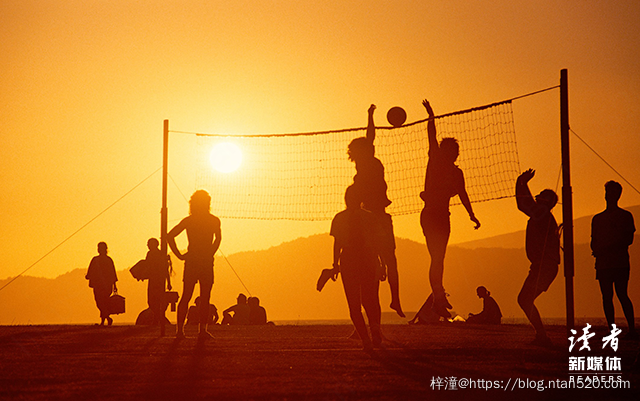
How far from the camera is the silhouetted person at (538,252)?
9.73m

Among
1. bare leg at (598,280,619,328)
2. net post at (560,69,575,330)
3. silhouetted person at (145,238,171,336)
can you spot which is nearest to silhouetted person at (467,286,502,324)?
bare leg at (598,280,619,328)

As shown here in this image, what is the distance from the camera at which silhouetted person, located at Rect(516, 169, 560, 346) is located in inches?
383

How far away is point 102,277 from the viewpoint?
Answer: 19609 millimetres

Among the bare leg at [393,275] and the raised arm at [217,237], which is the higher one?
the raised arm at [217,237]

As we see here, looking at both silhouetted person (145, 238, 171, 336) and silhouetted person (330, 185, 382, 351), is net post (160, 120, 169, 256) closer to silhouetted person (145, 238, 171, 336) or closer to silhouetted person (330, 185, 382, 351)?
silhouetted person (145, 238, 171, 336)

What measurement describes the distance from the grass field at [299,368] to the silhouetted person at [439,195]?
1328 millimetres

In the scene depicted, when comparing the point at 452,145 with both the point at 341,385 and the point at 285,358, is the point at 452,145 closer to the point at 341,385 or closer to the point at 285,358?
the point at 285,358

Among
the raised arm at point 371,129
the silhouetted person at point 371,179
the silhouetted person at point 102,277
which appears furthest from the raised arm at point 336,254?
the silhouetted person at point 102,277

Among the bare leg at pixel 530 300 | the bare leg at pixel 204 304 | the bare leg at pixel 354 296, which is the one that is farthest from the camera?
the bare leg at pixel 204 304

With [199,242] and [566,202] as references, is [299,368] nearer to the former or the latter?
[199,242]

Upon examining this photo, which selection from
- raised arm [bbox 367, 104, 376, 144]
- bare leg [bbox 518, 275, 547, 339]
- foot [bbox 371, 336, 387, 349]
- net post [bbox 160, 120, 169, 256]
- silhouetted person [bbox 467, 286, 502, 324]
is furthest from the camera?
silhouetted person [bbox 467, 286, 502, 324]

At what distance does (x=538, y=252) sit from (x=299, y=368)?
3.39m

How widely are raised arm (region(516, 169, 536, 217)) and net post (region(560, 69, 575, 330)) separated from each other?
0.68m

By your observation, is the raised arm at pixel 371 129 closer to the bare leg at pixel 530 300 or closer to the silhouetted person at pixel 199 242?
the bare leg at pixel 530 300
